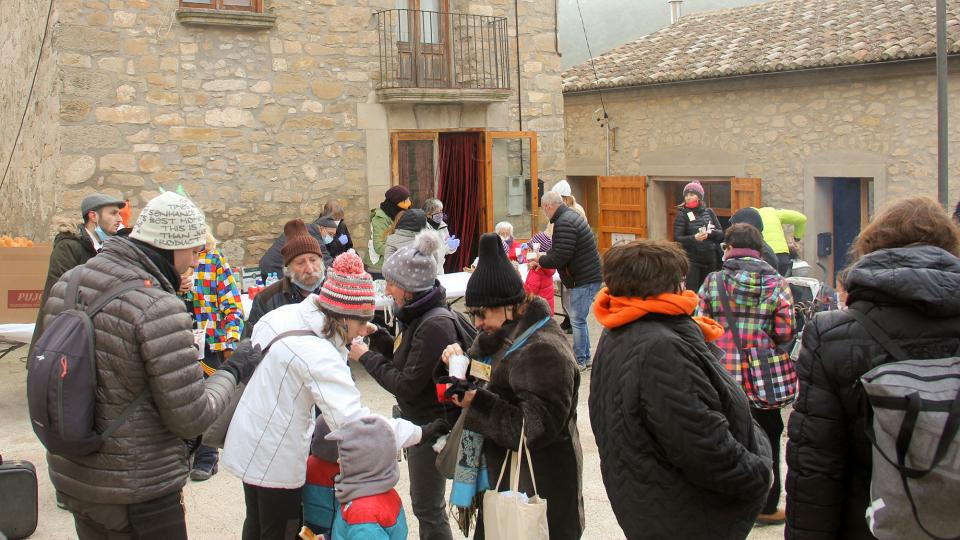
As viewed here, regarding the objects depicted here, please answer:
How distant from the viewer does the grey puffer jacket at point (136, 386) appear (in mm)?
2793

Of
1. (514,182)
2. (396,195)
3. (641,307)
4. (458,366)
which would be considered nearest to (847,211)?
(514,182)

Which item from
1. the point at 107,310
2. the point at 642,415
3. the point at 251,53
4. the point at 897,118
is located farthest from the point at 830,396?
the point at 897,118

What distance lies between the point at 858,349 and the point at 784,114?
37.2ft

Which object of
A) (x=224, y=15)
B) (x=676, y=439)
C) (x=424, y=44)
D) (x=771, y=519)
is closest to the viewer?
(x=676, y=439)

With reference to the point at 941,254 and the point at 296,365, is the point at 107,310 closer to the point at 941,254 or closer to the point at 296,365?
the point at 296,365

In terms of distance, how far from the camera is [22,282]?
733 centimetres

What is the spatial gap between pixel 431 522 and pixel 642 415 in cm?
153

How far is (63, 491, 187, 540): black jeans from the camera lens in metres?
2.89

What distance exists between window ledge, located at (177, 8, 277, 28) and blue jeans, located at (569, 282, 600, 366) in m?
4.70

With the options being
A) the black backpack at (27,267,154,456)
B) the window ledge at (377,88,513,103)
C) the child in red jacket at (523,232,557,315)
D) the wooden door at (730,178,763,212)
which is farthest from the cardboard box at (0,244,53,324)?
the wooden door at (730,178,763,212)

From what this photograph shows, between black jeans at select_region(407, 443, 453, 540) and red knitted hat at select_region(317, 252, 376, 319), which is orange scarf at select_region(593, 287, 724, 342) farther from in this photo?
black jeans at select_region(407, 443, 453, 540)

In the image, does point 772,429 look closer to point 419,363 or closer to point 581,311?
point 419,363

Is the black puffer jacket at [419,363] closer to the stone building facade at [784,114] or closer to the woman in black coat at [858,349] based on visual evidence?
the woman in black coat at [858,349]

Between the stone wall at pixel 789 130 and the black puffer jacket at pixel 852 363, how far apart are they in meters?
9.60
